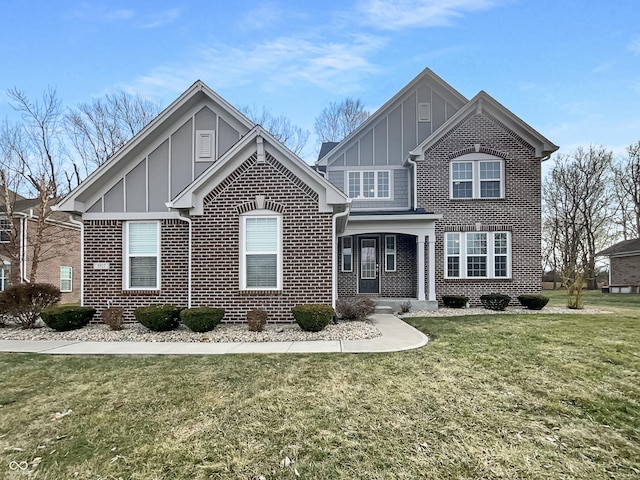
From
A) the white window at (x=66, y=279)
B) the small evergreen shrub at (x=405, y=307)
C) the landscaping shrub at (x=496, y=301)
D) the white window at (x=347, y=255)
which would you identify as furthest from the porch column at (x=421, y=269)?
the white window at (x=66, y=279)

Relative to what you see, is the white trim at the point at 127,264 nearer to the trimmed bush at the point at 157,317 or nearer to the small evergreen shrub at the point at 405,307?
the trimmed bush at the point at 157,317

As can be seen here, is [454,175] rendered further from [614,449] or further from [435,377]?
[614,449]

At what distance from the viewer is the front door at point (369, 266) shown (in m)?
15.1

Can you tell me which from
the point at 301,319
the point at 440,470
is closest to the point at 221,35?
the point at 301,319

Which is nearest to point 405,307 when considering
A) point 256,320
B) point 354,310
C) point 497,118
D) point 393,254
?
point 393,254

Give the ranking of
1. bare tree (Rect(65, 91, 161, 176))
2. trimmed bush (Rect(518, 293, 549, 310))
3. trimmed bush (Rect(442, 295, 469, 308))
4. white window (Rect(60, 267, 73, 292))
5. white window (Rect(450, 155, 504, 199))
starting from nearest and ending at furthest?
trimmed bush (Rect(518, 293, 549, 310))
trimmed bush (Rect(442, 295, 469, 308))
white window (Rect(450, 155, 504, 199))
white window (Rect(60, 267, 73, 292))
bare tree (Rect(65, 91, 161, 176))

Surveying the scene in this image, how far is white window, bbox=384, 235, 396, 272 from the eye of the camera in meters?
15.1

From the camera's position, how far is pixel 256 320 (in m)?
8.34

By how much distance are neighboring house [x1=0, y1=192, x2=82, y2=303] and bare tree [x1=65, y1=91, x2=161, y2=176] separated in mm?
5415

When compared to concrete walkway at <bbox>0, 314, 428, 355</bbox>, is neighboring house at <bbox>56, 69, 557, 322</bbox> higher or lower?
higher

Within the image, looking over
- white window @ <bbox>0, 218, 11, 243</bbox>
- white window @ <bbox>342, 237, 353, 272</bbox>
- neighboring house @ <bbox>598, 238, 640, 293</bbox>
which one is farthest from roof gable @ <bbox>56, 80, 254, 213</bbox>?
neighboring house @ <bbox>598, 238, 640, 293</bbox>

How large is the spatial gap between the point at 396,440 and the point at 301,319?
195 inches

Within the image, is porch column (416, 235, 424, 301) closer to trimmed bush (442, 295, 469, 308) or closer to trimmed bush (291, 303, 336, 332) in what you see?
trimmed bush (442, 295, 469, 308)

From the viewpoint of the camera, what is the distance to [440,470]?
2936 mm
